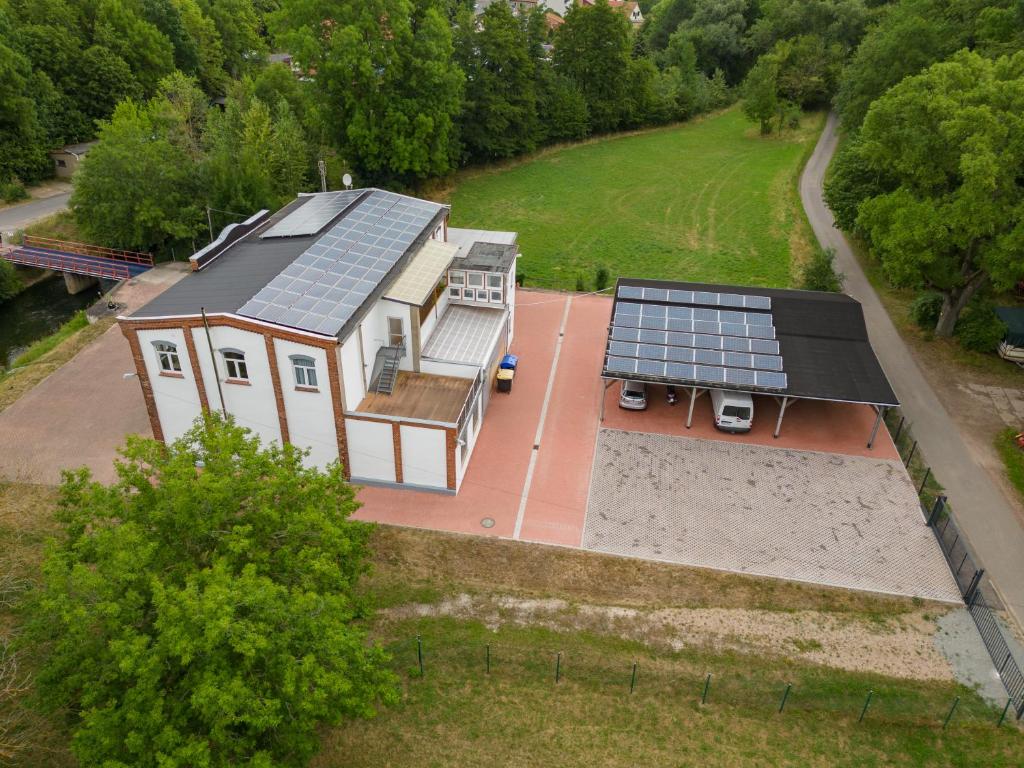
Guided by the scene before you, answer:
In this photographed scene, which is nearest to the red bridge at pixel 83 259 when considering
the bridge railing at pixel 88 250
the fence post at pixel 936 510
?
the bridge railing at pixel 88 250

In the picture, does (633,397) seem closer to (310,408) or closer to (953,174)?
(310,408)

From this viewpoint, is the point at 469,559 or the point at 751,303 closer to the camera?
the point at 469,559

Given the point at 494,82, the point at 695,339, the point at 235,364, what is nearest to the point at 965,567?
the point at 695,339

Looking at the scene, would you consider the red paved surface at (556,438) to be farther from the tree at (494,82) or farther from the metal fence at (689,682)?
the tree at (494,82)

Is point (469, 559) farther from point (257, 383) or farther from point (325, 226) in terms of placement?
point (325, 226)

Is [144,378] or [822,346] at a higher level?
[144,378]

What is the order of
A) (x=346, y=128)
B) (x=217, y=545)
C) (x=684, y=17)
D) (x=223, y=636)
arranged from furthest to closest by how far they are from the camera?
1. (x=684, y=17)
2. (x=346, y=128)
3. (x=217, y=545)
4. (x=223, y=636)

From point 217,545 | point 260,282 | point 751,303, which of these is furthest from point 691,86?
point 217,545
